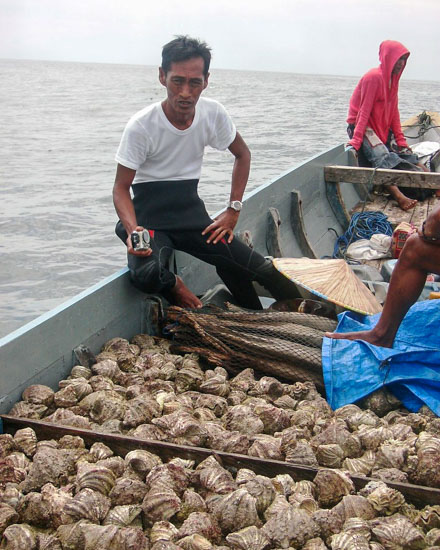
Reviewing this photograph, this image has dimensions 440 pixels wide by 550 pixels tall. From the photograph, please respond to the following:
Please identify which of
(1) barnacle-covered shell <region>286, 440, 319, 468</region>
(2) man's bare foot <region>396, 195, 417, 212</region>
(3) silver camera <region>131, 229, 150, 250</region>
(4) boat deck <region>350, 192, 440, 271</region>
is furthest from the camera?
(2) man's bare foot <region>396, 195, 417, 212</region>

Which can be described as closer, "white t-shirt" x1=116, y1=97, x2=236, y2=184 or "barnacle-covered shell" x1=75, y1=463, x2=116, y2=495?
"barnacle-covered shell" x1=75, y1=463, x2=116, y2=495

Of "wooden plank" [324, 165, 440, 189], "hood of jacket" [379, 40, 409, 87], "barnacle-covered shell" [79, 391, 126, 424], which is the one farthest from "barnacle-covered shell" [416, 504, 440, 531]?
"hood of jacket" [379, 40, 409, 87]

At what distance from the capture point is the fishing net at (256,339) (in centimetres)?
351

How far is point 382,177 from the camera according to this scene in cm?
670

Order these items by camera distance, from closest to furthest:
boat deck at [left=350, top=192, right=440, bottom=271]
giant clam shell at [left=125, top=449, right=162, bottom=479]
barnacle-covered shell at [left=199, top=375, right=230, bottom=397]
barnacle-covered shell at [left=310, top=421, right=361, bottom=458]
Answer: giant clam shell at [left=125, top=449, right=162, bottom=479] < barnacle-covered shell at [left=310, top=421, right=361, bottom=458] < barnacle-covered shell at [left=199, top=375, right=230, bottom=397] < boat deck at [left=350, top=192, right=440, bottom=271]

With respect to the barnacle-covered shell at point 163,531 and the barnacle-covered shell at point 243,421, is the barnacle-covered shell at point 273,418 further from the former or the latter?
the barnacle-covered shell at point 163,531

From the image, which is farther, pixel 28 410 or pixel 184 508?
pixel 28 410

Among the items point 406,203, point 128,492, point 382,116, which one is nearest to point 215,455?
point 128,492

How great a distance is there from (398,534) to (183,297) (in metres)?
2.18

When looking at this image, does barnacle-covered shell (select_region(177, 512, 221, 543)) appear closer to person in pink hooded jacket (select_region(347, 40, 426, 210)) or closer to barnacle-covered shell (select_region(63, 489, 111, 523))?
barnacle-covered shell (select_region(63, 489, 111, 523))

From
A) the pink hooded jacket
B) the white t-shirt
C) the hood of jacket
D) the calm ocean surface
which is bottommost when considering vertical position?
the calm ocean surface

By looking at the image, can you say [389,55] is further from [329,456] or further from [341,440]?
[329,456]

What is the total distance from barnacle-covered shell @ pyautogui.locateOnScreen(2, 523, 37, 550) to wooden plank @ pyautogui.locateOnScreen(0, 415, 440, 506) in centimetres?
57

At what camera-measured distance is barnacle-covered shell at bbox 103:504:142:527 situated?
7.18 feet
